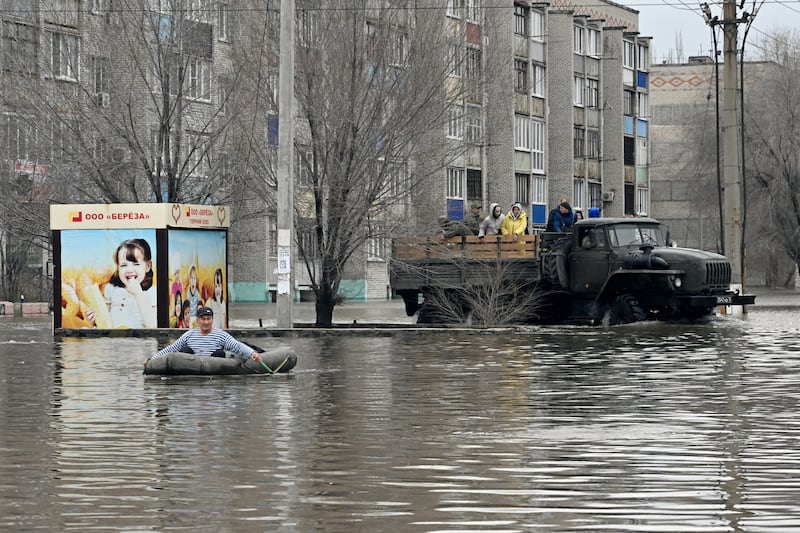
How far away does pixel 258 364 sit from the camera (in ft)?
71.6

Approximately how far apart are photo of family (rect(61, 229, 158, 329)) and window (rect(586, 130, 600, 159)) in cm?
6425

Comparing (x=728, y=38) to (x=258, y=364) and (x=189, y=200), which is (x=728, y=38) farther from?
(x=258, y=364)

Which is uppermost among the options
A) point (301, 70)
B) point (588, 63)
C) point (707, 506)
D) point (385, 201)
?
point (588, 63)

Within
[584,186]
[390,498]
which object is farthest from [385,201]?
[584,186]

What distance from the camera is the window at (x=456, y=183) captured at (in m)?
79.0

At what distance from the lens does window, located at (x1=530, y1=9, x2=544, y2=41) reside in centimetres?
9050

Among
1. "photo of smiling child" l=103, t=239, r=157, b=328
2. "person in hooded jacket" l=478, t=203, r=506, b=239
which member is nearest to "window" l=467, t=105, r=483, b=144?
"person in hooded jacket" l=478, t=203, r=506, b=239

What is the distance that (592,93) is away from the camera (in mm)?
98500

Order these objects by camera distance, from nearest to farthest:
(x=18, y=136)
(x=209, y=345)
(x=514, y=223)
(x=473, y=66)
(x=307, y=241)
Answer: (x=209, y=345), (x=514, y=223), (x=307, y=241), (x=473, y=66), (x=18, y=136)

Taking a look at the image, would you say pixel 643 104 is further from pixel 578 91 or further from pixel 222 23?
pixel 222 23

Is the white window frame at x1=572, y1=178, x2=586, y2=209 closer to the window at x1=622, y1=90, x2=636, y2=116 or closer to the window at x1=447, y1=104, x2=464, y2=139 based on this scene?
the window at x1=622, y1=90, x2=636, y2=116

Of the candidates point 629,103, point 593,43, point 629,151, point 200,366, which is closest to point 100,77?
point 200,366

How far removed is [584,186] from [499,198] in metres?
12.8

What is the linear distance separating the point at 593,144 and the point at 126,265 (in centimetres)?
6621
